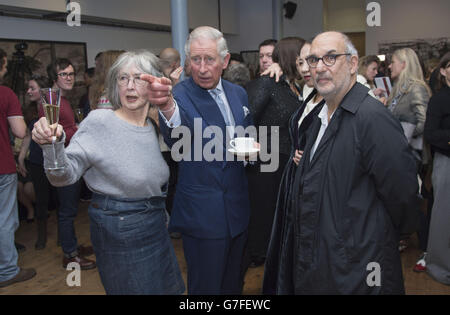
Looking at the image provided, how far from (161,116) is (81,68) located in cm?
670

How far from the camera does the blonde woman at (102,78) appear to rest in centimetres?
279

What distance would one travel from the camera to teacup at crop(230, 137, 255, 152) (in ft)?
6.61

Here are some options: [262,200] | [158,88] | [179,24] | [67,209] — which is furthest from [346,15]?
[158,88]

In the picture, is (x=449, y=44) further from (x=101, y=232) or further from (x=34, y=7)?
(x=101, y=232)

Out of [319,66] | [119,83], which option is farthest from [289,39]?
[119,83]

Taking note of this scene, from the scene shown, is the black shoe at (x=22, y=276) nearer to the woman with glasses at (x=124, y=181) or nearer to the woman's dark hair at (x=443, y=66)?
the woman with glasses at (x=124, y=181)

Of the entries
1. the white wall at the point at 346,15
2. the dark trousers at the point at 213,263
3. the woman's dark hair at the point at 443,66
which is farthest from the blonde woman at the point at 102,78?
the white wall at the point at 346,15

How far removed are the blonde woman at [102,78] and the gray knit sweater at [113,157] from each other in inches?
33.4

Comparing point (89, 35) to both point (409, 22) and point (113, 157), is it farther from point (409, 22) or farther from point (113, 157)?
point (409, 22)

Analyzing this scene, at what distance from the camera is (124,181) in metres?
1.84

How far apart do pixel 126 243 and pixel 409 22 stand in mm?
11379

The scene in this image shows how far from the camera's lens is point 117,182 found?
6.05 feet

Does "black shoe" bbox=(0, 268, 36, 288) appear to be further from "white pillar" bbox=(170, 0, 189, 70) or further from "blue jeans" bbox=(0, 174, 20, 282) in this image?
"white pillar" bbox=(170, 0, 189, 70)

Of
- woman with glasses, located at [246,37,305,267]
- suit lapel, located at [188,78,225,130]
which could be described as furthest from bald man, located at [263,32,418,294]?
woman with glasses, located at [246,37,305,267]
